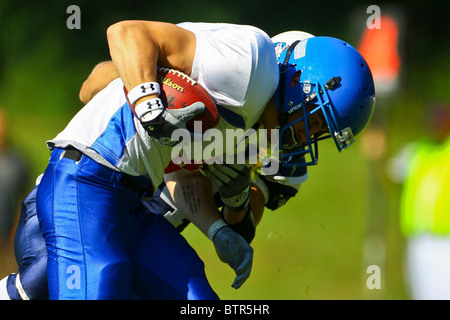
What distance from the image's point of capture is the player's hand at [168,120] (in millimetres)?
2914

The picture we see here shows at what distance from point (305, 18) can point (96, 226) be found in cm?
965

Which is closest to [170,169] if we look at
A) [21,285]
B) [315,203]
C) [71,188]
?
[71,188]

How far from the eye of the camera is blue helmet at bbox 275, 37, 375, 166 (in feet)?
11.0

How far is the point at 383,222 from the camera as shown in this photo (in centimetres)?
691

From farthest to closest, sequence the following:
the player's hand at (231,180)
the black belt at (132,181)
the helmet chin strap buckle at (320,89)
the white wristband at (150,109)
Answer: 1. the player's hand at (231,180)
2. the helmet chin strap buckle at (320,89)
3. the black belt at (132,181)
4. the white wristband at (150,109)

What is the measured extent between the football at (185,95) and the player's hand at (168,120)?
0.03 meters

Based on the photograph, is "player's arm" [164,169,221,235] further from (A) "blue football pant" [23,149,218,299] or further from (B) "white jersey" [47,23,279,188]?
(B) "white jersey" [47,23,279,188]

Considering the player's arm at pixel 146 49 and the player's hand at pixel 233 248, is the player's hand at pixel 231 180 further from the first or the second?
the player's arm at pixel 146 49

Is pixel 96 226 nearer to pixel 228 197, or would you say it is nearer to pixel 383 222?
pixel 228 197

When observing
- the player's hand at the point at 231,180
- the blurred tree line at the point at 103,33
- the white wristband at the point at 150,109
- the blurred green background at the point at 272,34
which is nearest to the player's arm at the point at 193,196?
the player's hand at the point at 231,180

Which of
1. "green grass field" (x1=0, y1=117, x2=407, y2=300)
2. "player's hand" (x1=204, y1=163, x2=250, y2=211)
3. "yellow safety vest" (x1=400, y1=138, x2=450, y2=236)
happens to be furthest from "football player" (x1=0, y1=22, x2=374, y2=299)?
"yellow safety vest" (x1=400, y1=138, x2=450, y2=236)

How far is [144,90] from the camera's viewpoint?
9.58 feet

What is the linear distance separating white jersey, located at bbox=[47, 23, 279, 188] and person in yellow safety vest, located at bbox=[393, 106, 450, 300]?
309cm

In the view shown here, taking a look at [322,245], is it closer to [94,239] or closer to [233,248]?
[233,248]
